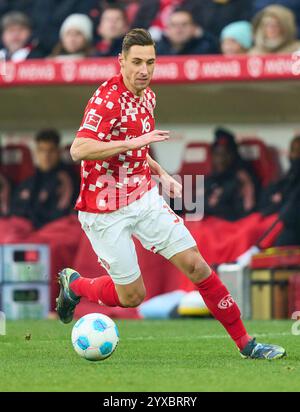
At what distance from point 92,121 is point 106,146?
240 mm

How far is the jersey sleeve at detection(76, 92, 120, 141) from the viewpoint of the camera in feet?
24.9

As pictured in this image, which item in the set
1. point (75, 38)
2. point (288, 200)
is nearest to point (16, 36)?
point (75, 38)

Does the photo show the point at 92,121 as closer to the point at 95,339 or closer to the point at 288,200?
the point at 95,339

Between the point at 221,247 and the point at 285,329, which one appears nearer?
the point at 285,329

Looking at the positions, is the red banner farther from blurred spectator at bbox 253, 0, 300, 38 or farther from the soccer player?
the soccer player

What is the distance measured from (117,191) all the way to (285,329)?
3.54 meters

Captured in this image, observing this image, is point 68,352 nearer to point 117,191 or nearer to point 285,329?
point 117,191

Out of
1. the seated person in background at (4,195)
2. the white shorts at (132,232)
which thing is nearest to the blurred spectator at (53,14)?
the seated person in background at (4,195)

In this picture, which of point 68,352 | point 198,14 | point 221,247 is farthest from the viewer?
point 198,14

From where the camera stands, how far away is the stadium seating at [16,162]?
15.2 m

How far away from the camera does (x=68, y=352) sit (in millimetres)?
8586

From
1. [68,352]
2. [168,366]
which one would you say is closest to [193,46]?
[68,352]

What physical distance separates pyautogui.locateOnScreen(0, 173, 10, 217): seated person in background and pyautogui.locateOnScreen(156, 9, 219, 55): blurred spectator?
2598 millimetres

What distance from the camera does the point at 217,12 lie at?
14.4 meters
